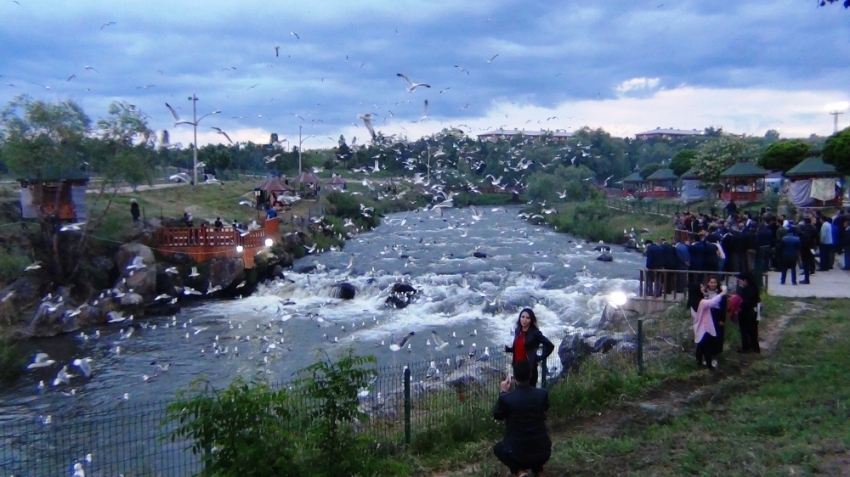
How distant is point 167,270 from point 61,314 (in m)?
4.79

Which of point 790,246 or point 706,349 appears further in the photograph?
point 790,246

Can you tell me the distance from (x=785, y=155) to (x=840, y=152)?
40.7 feet

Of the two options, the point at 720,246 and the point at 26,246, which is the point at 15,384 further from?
the point at 720,246

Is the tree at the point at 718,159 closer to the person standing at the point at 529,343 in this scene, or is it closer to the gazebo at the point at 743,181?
the gazebo at the point at 743,181

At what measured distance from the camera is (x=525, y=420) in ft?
18.0

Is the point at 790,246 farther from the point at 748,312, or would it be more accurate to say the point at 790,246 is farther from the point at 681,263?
the point at 748,312

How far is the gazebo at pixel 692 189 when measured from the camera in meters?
52.9

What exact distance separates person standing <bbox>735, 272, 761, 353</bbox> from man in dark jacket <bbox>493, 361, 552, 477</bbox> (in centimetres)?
657

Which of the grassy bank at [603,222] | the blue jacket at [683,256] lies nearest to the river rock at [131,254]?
the blue jacket at [683,256]

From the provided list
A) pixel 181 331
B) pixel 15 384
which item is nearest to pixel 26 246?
pixel 181 331

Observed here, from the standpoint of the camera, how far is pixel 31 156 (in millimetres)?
25625

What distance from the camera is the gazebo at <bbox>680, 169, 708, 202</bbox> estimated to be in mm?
52875

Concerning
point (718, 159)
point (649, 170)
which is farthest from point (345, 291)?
point (649, 170)

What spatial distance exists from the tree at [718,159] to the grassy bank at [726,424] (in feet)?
137
